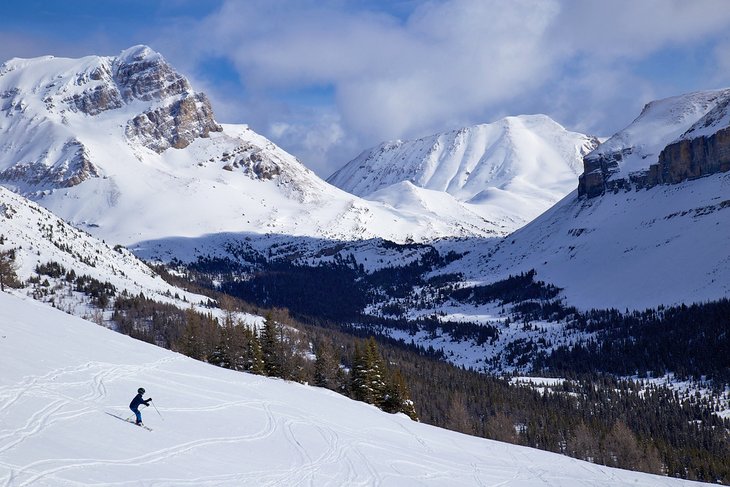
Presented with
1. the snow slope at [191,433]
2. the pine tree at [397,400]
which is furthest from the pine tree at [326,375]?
the snow slope at [191,433]

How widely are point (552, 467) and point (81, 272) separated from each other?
440 ft

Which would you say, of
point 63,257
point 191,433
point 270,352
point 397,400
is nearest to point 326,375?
point 270,352

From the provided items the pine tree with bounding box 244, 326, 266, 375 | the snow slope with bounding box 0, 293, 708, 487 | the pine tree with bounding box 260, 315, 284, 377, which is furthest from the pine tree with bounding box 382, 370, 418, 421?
the snow slope with bounding box 0, 293, 708, 487

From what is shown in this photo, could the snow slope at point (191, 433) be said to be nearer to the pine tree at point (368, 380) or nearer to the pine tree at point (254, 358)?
the pine tree at point (368, 380)

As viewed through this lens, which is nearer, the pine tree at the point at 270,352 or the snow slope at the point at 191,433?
the snow slope at the point at 191,433

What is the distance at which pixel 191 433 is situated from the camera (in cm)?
2930

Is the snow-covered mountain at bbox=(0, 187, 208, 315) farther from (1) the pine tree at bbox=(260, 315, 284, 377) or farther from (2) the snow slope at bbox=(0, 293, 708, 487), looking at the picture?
(2) the snow slope at bbox=(0, 293, 708, 487)

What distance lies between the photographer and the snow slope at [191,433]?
22.9 meters

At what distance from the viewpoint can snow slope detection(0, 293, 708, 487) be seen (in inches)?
902

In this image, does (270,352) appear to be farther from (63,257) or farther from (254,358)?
(63,257)

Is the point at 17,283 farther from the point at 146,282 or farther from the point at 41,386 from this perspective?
the point at 41,386

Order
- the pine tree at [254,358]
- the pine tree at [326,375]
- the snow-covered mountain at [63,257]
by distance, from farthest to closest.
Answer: the snow-covered mountain at [63,257]
the pine tree at [326,375]
the pine tree at [254,358]

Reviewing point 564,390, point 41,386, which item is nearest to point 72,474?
point 41,386

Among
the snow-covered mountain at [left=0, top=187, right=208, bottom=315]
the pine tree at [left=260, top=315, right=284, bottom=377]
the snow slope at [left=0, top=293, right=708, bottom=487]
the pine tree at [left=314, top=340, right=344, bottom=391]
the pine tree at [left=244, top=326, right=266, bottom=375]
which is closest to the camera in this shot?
the snow slope at [left=0, top=293, right=708, bottom=487]
